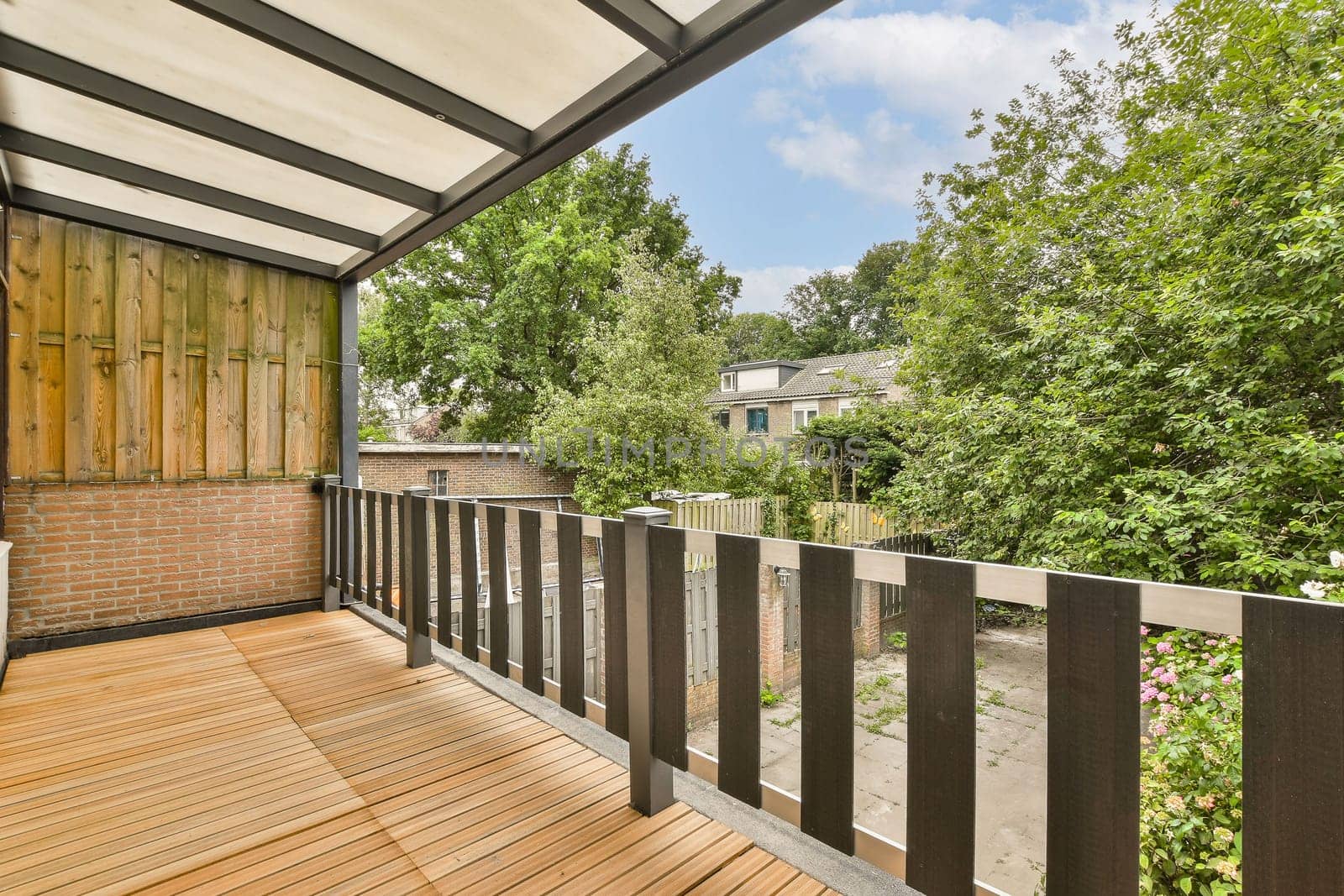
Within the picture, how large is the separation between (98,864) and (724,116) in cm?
3800

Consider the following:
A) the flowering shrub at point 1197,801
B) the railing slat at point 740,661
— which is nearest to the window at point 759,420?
the flowering shrub at point 1197,801

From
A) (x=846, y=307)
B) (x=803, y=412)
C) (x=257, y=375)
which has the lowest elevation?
(x=257, y=375)

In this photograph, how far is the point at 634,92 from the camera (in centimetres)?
225

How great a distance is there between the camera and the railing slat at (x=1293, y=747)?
80cm

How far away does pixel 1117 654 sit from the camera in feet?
3.17

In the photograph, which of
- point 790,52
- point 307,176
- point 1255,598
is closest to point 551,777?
point 1255,598

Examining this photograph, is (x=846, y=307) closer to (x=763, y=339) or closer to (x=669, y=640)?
(x=763, y=339)

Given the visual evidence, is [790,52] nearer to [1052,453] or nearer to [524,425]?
[524,425]

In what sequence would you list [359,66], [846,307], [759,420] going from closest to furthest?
[359,66] < [759,420] < [846,307]

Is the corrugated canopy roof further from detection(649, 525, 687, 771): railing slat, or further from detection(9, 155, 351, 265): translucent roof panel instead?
detection(649, 525, 687, 771): railing slat

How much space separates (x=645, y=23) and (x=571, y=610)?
1.94 meters

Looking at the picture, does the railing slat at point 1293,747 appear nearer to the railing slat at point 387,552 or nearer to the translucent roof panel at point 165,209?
the railing slat at point 387,552

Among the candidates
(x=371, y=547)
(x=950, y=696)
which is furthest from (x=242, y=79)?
(x=950, y=696)

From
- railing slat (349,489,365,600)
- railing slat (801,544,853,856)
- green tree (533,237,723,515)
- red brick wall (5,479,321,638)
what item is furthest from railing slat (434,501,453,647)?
green tree (533,237,723,515)
